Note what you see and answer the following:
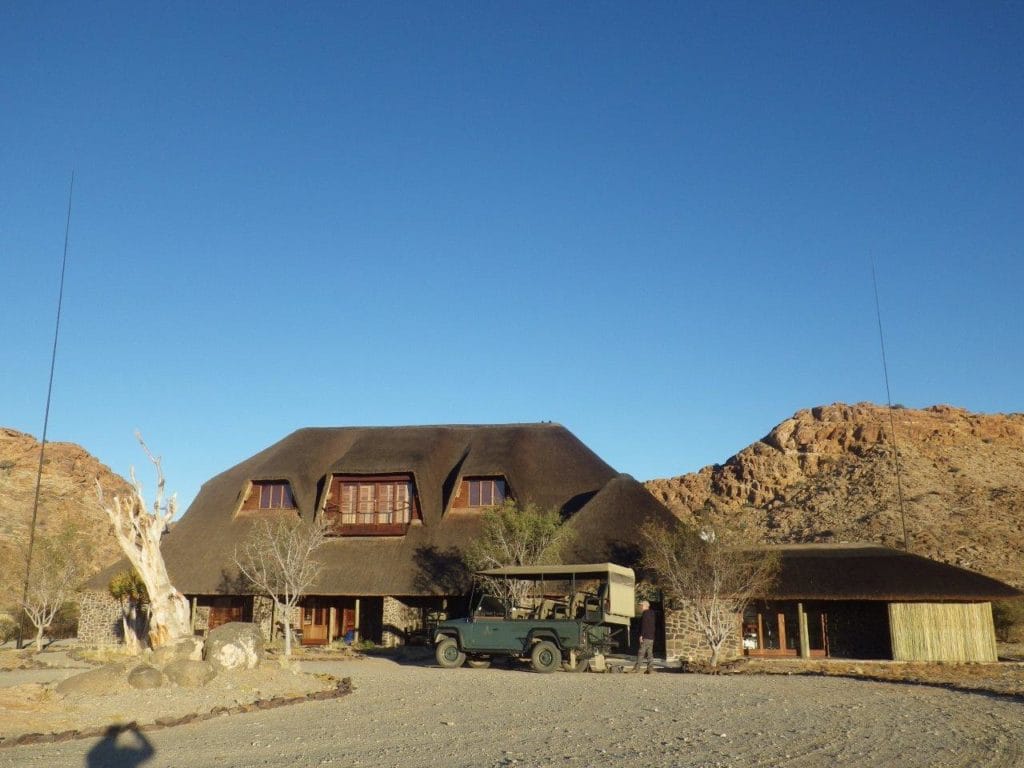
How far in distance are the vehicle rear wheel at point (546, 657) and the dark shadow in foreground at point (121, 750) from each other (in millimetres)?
9921

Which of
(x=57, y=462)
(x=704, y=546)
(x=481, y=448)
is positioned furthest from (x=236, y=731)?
(x=57, y=462)

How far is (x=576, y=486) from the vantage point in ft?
101

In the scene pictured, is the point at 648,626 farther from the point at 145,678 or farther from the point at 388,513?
the point at 388,513

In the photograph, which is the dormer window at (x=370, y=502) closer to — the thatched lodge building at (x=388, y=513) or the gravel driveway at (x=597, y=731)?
the thatched lodge building at (x=388, y=513)

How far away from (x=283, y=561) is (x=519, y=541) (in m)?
7.11

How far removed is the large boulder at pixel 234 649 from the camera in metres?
16.2

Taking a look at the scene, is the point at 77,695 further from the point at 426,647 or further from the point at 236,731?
the point at 426,647

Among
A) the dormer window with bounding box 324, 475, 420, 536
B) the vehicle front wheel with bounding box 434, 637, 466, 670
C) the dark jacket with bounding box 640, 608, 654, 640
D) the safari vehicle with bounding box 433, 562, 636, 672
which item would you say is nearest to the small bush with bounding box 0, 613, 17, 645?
the dormer window with bounding box 324, 475, 420, 536

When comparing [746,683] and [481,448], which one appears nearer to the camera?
[746,683]

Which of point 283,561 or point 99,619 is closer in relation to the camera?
point 283,561

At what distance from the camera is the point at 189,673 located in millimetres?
15469

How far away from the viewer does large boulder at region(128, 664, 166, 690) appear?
1512 centimetres

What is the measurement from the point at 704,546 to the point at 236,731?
1383cm

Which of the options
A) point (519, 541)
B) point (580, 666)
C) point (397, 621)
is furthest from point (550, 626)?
point (397, 621)
